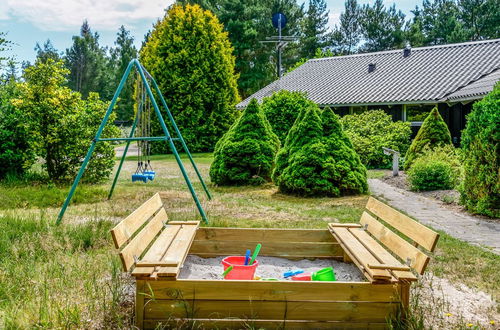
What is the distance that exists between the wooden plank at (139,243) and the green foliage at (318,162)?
5.43 meters

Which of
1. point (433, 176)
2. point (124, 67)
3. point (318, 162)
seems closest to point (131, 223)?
point (318, 162)

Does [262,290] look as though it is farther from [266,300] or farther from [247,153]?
[247,153]

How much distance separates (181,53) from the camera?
24.4 meters

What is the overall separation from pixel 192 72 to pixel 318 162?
16650 millimetres

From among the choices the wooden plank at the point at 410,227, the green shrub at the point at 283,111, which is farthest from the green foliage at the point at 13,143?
the wooden plank at the point at 410,227

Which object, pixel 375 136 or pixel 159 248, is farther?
pixel 375 136

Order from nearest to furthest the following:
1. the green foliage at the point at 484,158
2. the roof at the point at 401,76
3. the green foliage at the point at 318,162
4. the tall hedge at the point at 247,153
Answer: the green foliage at the point at 484,158
the green foliage at the point at 318,162
the tall hedge at the point at 247,153
the roof at the point at 401,76

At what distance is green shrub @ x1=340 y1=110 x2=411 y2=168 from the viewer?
16.6 meters

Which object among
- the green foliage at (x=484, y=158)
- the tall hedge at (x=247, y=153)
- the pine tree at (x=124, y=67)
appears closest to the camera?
the green foliage at (x=484, y=158)

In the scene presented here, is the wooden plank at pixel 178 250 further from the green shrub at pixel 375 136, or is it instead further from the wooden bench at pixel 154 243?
the green shrub at pixel 375 136

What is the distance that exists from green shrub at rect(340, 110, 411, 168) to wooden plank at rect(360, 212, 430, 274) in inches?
491

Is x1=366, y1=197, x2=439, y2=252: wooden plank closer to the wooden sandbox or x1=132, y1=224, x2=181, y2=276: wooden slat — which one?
the wooden sandbox

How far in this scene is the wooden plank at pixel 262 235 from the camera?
457 cm

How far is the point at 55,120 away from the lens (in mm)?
10578
